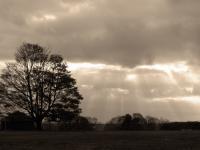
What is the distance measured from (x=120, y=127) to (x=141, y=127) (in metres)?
3.55

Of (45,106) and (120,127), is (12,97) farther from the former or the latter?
(120,127)

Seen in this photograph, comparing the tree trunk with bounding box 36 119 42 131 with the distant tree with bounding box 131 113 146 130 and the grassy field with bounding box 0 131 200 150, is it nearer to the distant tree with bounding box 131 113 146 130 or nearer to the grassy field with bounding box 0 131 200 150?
the distant tree with bounding box 131 113 146 130

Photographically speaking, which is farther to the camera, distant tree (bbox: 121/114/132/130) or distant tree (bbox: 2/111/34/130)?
distant tree (bbox: 121/114/132/130)

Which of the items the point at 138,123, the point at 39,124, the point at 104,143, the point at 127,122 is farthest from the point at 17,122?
the point at 104,143

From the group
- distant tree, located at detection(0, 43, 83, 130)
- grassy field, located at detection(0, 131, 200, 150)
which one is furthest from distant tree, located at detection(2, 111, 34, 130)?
grassy field, located at detection(0, 131, 200, 150)

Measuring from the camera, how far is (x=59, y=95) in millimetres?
83125

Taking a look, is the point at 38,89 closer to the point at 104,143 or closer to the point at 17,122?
the point at 17,122

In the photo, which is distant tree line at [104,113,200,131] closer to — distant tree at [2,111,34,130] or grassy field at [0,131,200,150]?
distant tree at [2,111,34,130]

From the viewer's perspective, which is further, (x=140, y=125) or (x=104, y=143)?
(x=140, y=125)

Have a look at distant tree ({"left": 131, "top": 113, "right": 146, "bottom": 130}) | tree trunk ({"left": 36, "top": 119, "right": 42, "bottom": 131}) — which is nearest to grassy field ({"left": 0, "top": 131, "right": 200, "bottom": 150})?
tree trunk ({"left": 36, "top": 119, "right": 42, "bottom": 131})

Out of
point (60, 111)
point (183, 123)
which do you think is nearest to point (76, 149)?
point (60, 111)

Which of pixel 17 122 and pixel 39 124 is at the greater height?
pixel 17 122

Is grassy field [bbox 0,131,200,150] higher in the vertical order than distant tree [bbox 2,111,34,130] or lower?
lower

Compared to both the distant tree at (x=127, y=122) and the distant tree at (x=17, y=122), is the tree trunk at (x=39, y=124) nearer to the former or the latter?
the distant tree at (x=17, y=122)
